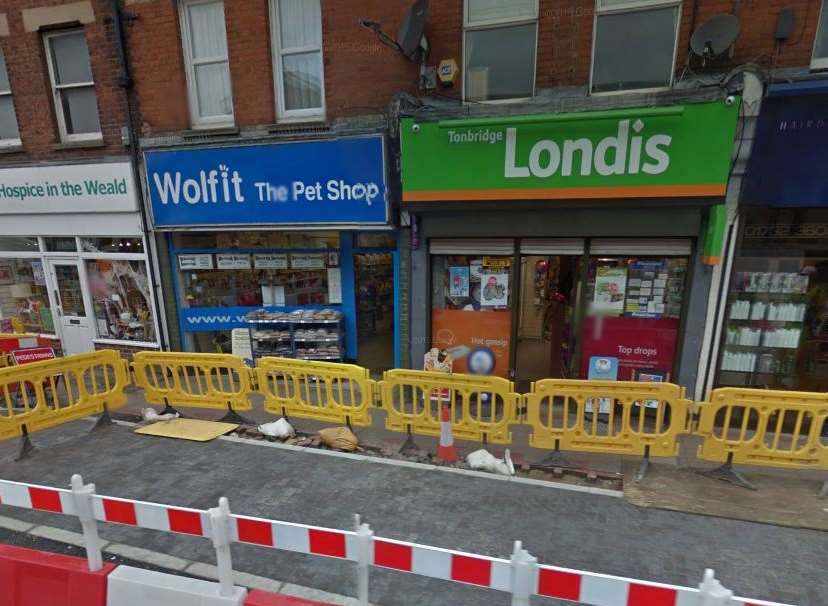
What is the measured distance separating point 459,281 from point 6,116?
986 centimetres

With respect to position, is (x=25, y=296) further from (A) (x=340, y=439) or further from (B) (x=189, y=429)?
(A) (x=340, y=439)

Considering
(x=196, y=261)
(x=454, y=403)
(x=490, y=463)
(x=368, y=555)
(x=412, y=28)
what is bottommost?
(x=490, y=463)

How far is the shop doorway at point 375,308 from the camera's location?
772 cm

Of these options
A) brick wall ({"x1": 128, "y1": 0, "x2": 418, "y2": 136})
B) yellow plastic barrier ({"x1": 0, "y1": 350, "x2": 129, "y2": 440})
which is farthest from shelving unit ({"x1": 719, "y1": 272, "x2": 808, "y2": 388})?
yellow plastic barrier ({"x1": 0, "y1": 350, "x2": 129, "y2": 440})

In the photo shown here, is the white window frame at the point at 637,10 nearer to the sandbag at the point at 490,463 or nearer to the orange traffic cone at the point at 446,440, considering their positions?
the orange traffic cone at the point at 446,440

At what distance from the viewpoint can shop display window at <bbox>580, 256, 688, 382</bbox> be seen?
6004 millimetres

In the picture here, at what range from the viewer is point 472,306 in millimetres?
6887

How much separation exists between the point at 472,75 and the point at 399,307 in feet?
12.5

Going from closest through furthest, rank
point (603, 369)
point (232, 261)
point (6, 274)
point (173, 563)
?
point (173, 563)
point (603, 369)
point (232, 261)
point (6, 274)

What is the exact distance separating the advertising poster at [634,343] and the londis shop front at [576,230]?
16mm

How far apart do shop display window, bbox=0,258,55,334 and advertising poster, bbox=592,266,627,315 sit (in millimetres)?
11390

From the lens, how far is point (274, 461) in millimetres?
5062

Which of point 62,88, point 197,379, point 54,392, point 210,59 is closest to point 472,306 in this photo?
point 197,379

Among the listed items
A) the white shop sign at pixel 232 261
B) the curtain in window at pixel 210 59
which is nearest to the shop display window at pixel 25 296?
the white shop sign at pixel 232 261
